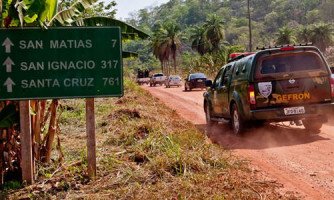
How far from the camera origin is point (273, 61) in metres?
9.38

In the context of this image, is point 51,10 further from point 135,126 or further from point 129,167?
point 135,126

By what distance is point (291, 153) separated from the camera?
8.04m

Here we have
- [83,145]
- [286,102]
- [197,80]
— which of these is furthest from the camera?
[197,80]

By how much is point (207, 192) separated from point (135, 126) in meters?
4.38

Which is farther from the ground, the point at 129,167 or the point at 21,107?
the point at 21,107

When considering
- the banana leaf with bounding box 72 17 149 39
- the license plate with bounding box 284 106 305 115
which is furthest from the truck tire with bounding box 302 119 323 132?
the banana leaf with bounding box 72 17 149 39

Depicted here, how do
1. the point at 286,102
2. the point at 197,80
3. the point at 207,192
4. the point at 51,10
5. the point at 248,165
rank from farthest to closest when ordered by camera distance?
the point at 197,80, the point at 286,102, the point at 248,165, the point at 51,10, the point at 207,192

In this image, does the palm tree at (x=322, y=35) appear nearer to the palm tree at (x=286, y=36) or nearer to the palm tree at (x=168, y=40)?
the palm tree at (x=286, y=36)

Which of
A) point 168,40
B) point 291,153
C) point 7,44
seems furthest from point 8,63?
point 168,40

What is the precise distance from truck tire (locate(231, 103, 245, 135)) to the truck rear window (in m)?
1.21

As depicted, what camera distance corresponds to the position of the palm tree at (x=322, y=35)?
87188 mm

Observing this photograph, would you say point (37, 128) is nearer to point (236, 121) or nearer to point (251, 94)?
point (251, 94)

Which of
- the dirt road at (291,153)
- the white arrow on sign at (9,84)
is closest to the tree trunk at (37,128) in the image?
the white arrow on sign at (9,84)

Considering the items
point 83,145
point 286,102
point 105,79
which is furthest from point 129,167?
point 286,102
